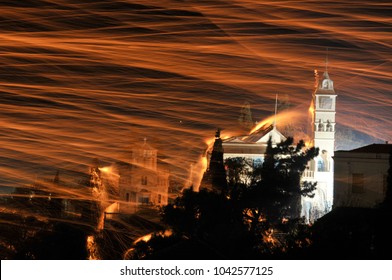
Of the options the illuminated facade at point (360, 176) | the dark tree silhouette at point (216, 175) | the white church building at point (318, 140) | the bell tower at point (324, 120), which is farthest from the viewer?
the bell tower at point (324, 120)

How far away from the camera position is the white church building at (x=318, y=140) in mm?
52719

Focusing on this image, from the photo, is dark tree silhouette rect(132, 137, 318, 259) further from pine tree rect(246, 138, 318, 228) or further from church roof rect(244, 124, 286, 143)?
church roof rect(244, 124, 286, 143)

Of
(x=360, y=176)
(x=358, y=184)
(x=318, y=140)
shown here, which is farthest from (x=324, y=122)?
(x=358, y=184)

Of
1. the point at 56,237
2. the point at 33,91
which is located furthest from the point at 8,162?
the point at 33,91

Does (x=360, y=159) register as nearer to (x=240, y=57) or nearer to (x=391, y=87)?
(x=391, y=87)

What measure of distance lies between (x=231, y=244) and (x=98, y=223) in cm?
2039

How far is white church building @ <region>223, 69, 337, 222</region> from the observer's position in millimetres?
52719

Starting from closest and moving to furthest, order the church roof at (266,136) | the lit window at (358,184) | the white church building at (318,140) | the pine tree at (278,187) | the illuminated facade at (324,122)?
the pine tree at (278,187)
the lit window at (358,184)
the white church building at (318,140)
the church roof at (266,136)
the illuminated facade at (324,122)

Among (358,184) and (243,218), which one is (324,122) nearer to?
(358,184)

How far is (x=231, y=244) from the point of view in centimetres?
2022

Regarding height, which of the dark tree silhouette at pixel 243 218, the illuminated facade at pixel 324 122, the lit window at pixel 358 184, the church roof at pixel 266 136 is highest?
the illuminated facade at pixel 324 122

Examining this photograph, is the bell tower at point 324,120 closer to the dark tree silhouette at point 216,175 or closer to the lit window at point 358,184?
the dark tree silhouette at point 216,175

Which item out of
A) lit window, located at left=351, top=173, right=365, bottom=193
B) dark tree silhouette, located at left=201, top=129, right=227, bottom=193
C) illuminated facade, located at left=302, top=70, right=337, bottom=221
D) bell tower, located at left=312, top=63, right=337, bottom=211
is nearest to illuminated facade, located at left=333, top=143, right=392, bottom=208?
lit window, located at left=351, top=173, right=365, bottom=193

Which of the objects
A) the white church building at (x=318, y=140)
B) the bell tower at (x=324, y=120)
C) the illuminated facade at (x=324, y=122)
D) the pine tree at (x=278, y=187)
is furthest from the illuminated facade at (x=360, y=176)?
the bell tower at (x=324, y=120)
